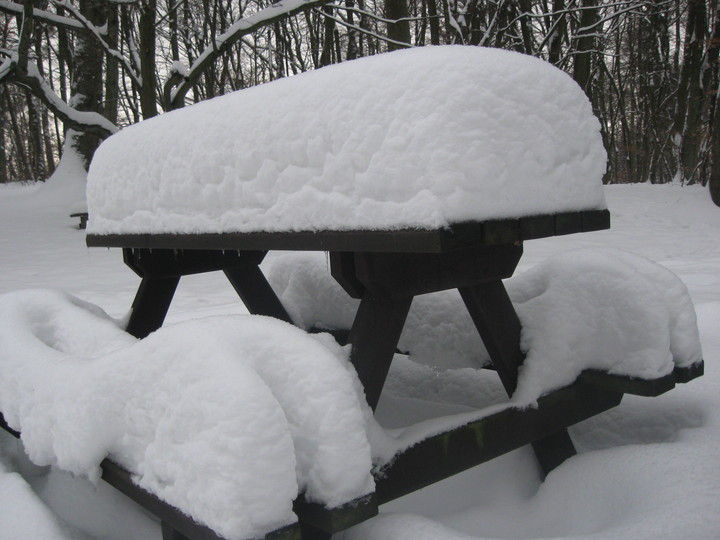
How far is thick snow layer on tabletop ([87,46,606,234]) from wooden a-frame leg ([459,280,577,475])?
0.37 m

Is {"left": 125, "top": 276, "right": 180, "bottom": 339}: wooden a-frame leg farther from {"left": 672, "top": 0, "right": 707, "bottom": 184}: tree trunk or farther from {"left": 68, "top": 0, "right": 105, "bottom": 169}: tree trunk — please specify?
{"left": 672, "top": 0, "right": 707, "bottom": 184}: tree trunk

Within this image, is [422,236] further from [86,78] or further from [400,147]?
[86,78]

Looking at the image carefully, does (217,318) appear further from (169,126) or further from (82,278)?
(82,278)

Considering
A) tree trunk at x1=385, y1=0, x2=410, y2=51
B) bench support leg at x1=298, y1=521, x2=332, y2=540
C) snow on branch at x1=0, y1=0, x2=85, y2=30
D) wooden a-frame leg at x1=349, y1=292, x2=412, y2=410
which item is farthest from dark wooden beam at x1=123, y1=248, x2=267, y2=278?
tree trunk at x1=385, y1=0, x2=410, y2=51

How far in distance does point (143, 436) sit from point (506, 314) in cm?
103

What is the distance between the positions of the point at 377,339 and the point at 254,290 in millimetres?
1193

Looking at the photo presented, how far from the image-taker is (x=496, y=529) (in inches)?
63.2

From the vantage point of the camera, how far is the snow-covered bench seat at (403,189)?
112cm

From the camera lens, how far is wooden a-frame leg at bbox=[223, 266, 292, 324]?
8.38 ft

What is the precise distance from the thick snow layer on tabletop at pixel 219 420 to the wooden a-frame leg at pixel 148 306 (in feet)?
3.89

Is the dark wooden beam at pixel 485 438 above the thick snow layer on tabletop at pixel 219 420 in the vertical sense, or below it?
below

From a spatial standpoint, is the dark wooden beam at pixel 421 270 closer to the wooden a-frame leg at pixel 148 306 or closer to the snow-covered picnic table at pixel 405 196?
the snow-covered picnic table at pixel 405 196

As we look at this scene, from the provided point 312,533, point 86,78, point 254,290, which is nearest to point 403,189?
point 312,533

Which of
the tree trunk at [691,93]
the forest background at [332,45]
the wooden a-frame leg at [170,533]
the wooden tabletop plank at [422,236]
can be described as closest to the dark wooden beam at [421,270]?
the wooden tabletop plank at [422,236]
